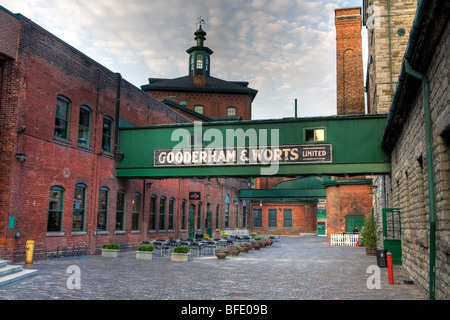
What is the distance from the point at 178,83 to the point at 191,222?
84.6 feet

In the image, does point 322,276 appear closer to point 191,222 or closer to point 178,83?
point 191,222

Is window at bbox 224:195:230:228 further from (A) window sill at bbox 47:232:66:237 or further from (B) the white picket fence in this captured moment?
(A) window sill at bbox 47:232:66:237

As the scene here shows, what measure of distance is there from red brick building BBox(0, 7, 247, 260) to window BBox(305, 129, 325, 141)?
10.1 metres

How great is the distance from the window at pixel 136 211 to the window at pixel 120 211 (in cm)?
103

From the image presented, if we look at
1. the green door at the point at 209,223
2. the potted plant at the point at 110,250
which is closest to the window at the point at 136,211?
the potted plant at the point at 110,250

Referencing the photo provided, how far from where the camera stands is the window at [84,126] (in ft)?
64.6

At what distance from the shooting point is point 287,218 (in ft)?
178

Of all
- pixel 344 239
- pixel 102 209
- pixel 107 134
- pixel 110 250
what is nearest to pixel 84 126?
pixel 107 134

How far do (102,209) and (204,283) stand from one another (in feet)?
36.8

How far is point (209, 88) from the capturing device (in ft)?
173

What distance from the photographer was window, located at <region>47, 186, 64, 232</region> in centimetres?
1734

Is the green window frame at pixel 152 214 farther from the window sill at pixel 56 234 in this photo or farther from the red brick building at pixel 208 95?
the red brick building at pixel 208 95

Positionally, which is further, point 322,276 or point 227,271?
point 227,271

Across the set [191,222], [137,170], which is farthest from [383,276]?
[191,222]
